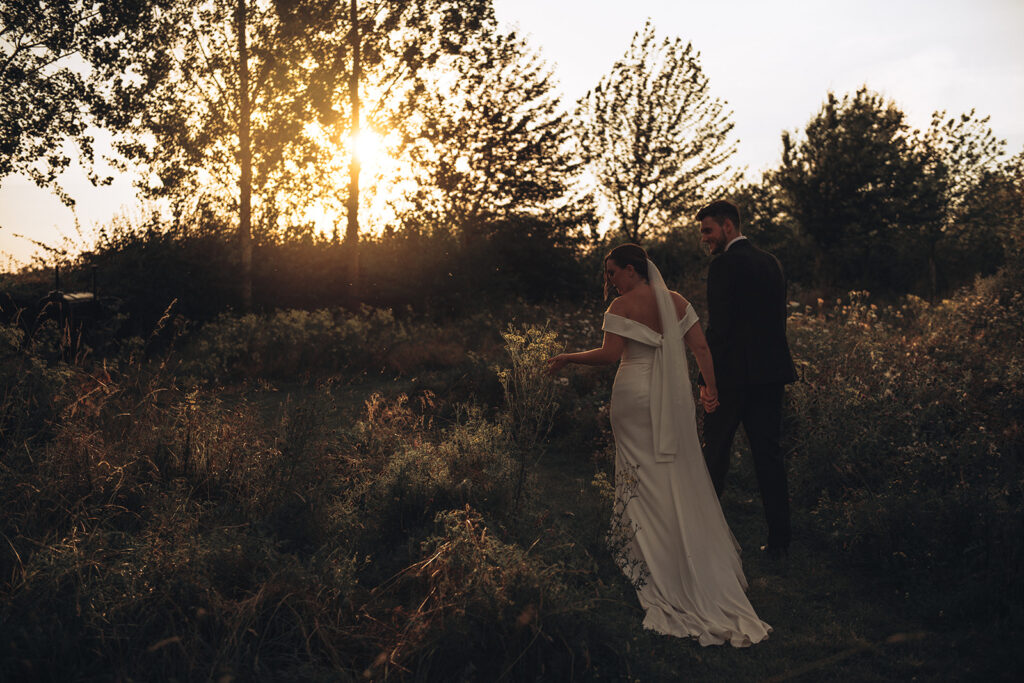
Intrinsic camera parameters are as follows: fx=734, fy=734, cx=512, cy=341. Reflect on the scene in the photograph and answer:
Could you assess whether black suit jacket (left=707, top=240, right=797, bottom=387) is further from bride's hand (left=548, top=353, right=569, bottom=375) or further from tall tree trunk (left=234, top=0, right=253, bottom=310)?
tall tree trunk (left=234, top=0, right=253, bottom=310)

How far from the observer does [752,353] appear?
16.5ft

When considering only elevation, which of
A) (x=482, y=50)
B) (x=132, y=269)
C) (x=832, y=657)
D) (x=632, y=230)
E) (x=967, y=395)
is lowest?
(x=832, y=657)

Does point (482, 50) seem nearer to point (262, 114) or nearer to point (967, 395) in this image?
point (262, 114)

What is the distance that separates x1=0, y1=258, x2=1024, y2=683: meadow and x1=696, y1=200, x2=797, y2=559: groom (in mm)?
645

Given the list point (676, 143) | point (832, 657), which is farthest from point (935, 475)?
point (676, 143)

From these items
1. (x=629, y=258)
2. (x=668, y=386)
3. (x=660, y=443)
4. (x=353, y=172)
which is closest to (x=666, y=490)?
(x=660, y=443)

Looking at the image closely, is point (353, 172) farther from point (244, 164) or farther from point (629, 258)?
point (629, 258)

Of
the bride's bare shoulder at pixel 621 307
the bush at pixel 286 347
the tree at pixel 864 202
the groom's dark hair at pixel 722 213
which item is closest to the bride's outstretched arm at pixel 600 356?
the bride's bare shoulder at pixel 621 307

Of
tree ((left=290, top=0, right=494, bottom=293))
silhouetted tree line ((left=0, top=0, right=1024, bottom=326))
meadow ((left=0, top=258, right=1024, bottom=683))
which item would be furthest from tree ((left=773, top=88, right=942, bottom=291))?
meadow ((left=0, top=258, right=1024, bottom=683))

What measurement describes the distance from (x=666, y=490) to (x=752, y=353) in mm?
1152

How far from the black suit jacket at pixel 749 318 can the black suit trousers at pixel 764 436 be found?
0.11 metres

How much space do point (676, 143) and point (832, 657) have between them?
27.4m

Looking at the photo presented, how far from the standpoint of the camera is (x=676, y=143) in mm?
29016

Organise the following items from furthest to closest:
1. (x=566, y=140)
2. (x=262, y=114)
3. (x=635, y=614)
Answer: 1. (x=566, y=140)
2. (x=262, y=114)
3. (x=635, y=614)
